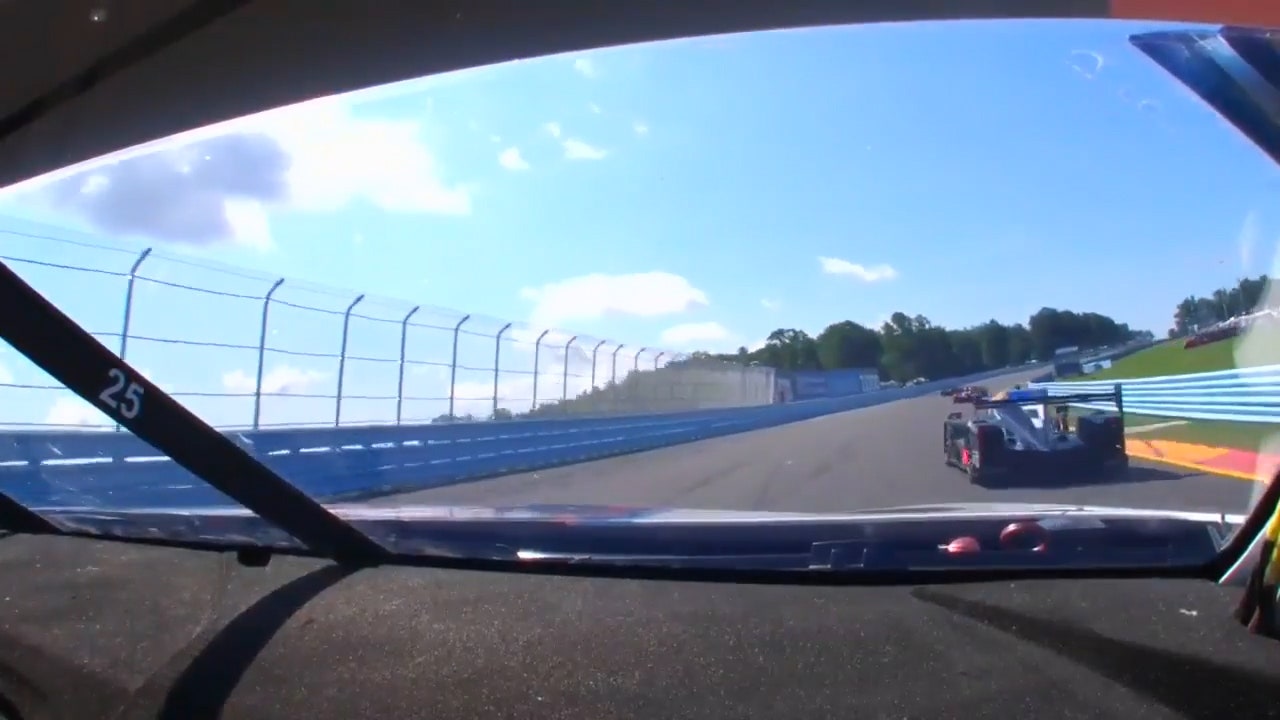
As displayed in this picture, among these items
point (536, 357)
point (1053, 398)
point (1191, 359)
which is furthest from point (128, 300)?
point (1191, 359)

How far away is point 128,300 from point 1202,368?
4895mm

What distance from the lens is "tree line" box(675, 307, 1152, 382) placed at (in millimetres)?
4188

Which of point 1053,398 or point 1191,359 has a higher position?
point 1191,359

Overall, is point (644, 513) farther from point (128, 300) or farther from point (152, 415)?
point (128, 300)

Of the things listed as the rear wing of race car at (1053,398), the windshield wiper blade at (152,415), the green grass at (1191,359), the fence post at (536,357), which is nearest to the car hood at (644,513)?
the windshield wiper blade at (152,415)

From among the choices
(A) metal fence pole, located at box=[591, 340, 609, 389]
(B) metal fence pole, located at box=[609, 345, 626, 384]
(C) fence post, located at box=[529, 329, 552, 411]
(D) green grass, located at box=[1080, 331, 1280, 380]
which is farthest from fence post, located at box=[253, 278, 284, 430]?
(D) green grass, located at box=[1080, 331, 1280, 380]

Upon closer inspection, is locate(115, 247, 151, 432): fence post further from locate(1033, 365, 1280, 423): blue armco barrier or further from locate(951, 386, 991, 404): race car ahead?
locate(1033, 365, 1280, 423): blue armco barrier

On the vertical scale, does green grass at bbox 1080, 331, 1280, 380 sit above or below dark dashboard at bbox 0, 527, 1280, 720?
above

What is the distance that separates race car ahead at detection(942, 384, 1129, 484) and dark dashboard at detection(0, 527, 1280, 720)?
3.30ft

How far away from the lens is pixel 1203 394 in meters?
4.32

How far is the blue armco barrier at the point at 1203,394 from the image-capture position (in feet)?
12.9

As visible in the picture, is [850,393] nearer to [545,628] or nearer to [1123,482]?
[1123,482]


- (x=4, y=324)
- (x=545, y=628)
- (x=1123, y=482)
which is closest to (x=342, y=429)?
(x=4, y=324)

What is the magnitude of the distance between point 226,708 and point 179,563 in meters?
1.47
